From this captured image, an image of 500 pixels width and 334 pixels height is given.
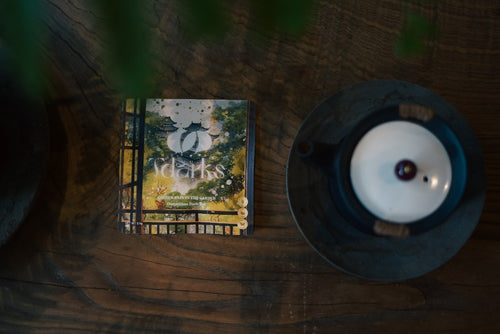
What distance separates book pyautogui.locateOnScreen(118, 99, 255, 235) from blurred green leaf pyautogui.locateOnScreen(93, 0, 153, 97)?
18.3 inches

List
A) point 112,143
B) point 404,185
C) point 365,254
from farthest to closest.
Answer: point 112,143, point 365,254, point 404,185

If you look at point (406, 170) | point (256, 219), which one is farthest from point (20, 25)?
point (256, 219)

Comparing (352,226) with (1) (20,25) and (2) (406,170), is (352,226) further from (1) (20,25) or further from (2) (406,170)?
(1) (20,25)

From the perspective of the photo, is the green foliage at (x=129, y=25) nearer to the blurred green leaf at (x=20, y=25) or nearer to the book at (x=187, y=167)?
the blurred green leaf at (x=20, y=25)

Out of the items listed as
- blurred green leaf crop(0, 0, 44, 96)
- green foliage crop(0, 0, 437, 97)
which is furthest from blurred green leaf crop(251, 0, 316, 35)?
blurred green leaf crop(0, 0, 44, 96)

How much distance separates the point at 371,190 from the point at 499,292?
415 millimetres

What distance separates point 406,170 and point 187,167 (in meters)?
0.41

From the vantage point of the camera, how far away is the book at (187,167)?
0.72 m

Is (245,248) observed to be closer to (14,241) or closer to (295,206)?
(295,206)

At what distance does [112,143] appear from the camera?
2.42 ft

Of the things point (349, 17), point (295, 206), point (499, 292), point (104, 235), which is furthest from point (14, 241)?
point (499, 292)

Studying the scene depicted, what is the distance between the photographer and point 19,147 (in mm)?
664

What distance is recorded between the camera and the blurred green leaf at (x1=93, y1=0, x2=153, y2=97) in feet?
0.78

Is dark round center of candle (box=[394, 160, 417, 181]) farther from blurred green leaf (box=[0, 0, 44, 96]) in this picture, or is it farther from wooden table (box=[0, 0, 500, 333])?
blurred green leaf (box=[0, 0, 44, 96])
